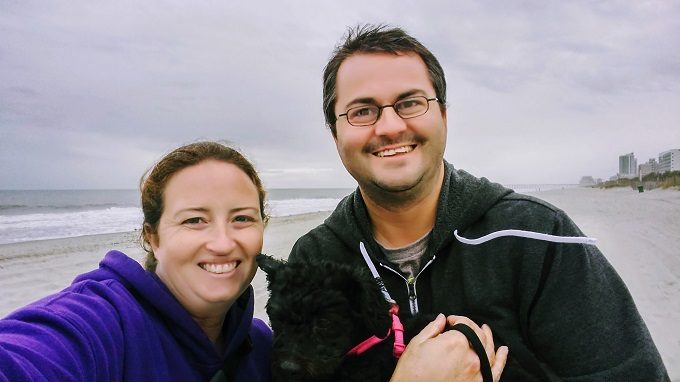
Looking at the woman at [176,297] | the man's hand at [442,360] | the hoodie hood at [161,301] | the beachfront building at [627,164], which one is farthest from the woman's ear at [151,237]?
the beachfront building at [627,164]

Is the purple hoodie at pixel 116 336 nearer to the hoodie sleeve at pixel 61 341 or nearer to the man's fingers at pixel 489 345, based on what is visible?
the hoodie sleeve at pixel 61 341

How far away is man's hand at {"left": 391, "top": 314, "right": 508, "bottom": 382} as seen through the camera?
7.80ft

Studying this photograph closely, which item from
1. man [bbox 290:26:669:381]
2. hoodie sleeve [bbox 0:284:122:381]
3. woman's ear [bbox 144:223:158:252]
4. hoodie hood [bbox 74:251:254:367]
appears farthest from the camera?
woman's ear [bbox 144:223:158:252]

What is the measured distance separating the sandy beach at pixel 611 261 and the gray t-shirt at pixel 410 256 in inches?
185

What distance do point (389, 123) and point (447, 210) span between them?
0.75 m

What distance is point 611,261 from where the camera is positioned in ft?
35.4

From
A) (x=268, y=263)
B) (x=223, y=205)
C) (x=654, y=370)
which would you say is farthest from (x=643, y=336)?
(x=223, y=205)

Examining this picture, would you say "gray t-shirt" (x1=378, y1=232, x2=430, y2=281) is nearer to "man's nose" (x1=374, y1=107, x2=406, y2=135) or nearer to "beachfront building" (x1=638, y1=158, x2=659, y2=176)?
"man's nose" (x1=374, y1=107, x2=406, y2=135)

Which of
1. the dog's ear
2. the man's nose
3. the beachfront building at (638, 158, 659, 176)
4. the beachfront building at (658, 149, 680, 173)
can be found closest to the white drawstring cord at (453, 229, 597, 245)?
the man's nose

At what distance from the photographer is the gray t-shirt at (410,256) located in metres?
3.18

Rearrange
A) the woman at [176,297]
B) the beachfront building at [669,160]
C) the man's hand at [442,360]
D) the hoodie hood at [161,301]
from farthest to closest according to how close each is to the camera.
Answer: the beachfront building at [669,160], the man's hand at [442,360], the hoodie hood at [161,301], the woman at [176,297]

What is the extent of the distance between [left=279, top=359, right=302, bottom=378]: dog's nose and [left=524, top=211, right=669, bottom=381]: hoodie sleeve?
58.5 inches

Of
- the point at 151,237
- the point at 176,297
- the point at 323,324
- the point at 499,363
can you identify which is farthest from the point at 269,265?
the point at 499,363

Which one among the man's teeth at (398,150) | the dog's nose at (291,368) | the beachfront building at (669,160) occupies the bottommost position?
the dog's nose at (291,368)
